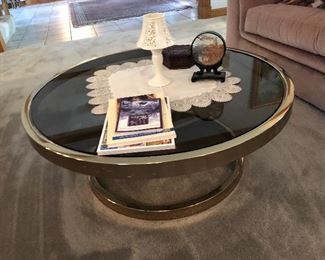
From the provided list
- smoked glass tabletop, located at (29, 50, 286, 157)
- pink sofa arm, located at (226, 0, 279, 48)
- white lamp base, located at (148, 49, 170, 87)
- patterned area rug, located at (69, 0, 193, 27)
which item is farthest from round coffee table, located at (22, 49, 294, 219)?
A: patterned area rug, located at (69, 0, 193, 27)

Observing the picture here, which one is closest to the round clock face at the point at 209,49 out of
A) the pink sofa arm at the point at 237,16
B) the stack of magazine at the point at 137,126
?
the stack of magazine at the point at 137,126

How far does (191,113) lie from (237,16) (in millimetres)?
1453

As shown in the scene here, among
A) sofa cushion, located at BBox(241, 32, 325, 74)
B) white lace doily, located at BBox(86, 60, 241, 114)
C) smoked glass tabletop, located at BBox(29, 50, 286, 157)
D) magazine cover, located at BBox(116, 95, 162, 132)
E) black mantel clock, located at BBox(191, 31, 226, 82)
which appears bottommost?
sofa cushion, located at BBox(241, 32, 325, 74)

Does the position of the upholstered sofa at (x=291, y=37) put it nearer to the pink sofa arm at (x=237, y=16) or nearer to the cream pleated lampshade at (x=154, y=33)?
the pink sofa arm at (x=237, y=16)

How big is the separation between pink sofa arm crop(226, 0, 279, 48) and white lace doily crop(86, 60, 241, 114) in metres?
1.05

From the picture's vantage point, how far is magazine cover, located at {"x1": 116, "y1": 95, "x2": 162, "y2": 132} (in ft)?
3.05

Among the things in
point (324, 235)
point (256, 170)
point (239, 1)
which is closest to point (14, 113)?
point (256, 170)

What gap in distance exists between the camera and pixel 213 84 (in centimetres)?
119

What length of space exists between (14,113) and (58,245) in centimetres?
124

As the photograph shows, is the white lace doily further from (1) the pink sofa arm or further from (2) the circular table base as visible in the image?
(1) the pink sofa arm

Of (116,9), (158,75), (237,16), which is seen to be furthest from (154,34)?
(116,9)

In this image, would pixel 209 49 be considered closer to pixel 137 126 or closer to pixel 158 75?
pixel 158 75

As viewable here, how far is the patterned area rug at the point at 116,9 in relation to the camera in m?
4.55

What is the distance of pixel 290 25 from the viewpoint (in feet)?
5.59
